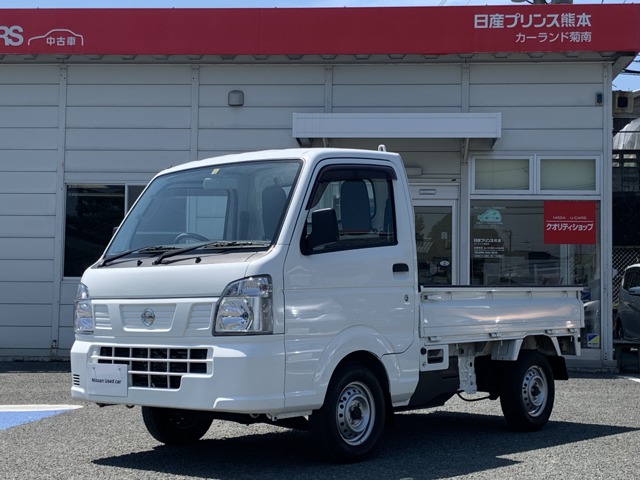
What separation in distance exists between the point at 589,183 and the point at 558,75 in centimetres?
179

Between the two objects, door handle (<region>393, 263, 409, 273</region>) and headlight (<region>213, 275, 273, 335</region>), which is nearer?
headlight (<region>213, 275, 273, 335</region>)

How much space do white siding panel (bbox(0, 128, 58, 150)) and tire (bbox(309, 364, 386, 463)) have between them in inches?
394

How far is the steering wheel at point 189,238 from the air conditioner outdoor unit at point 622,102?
1037 cm

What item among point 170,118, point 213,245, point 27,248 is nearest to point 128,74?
point 170,118

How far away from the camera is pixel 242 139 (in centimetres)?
1545

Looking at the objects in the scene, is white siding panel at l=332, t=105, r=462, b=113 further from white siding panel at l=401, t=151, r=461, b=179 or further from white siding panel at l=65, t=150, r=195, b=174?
white siding panel at l=65, t=150, r=195, b=174

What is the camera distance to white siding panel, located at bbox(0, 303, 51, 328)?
15.4 meters

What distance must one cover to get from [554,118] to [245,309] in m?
9.89

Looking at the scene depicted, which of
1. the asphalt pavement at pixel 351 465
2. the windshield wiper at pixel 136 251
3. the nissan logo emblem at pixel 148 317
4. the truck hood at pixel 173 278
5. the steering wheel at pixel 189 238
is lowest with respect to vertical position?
the asphalt pavement at pixel 351 465

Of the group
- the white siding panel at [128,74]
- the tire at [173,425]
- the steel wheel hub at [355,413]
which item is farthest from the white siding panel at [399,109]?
the steel wheel hub at [355,413]

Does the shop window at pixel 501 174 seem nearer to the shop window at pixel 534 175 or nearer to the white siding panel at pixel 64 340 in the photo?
the shop window at pixel 534 175

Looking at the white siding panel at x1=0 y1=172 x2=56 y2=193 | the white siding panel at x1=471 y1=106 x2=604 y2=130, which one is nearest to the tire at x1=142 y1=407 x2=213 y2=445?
the white siding panel at x1=0 y1=172 x2=56 y2=193

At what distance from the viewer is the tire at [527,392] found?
29.3 ft

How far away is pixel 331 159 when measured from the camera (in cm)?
739
